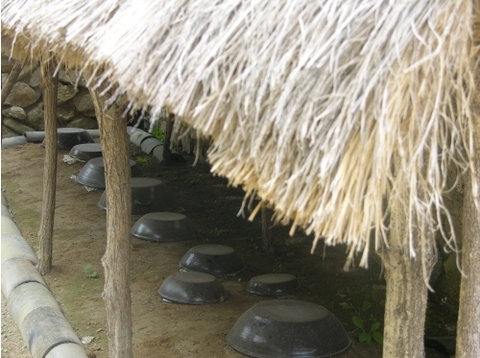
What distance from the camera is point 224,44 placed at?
6.61 ft

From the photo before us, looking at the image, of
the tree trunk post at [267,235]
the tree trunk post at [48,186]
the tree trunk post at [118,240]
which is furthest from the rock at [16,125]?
the tree trunk post at [118,240]

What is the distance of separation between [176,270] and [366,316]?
1837 mm

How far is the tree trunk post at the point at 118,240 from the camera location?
3.98 m

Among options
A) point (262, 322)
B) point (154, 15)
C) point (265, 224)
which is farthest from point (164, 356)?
point (154, 15)

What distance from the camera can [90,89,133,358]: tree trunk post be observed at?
3.98m

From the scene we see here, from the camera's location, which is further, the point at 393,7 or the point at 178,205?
the point at 178,205

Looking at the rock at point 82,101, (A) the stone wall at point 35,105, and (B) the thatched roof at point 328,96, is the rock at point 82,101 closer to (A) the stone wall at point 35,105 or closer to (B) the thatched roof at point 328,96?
(A) the stone wall at point 35,105

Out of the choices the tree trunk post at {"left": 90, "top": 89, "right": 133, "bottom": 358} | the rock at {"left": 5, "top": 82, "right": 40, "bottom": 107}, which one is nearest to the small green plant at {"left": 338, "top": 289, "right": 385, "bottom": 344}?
the tree trunk post at {"left": 90, "top": 89, "right": 133, "bottom": 358}

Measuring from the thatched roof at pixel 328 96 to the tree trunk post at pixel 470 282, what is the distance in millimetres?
357

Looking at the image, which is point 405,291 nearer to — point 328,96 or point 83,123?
point 328,96

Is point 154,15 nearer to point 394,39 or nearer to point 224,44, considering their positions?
point 224,44

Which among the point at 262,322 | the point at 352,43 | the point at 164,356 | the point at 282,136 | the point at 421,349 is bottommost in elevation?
the point at 164,356

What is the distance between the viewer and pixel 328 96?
5.75ft

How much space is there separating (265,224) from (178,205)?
6.49 ft
